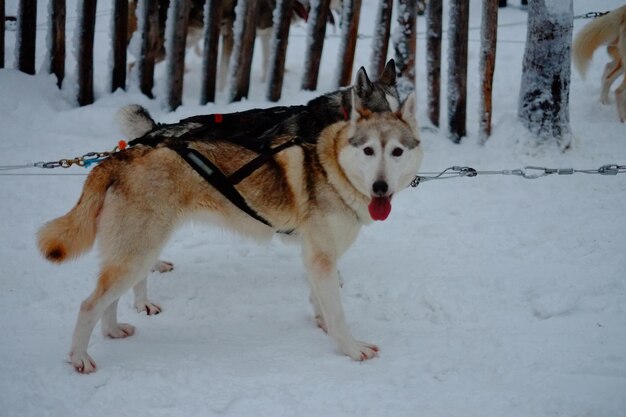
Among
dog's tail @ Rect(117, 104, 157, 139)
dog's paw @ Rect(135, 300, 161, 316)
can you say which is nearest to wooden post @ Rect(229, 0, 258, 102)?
dog's tail @ Rect(117, 104, 157, 139)

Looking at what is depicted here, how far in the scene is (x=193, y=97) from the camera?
7.13m

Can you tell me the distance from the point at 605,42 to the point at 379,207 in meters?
5.22

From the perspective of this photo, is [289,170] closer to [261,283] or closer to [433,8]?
[261,283]

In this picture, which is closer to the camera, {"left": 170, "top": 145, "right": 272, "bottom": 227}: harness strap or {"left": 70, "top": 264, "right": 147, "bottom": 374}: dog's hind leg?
{"left": 70, "top": 264, "right": 147, "bottom": 374}: dog's hind leg

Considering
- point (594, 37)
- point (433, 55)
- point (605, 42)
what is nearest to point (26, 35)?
point (433, 55)

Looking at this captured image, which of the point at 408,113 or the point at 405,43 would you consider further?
the point at 405,43

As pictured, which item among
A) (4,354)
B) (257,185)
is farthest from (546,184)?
(4,354)

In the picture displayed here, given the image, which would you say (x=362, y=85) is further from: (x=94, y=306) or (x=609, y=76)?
(x=609, y=76)

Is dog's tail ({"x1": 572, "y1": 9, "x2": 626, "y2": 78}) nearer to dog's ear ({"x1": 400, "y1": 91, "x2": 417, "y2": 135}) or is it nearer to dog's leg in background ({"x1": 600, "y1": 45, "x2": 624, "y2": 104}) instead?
dog's leg in background ({"x1": 600, "y1": 45, "x2": 624, "y2": 104})

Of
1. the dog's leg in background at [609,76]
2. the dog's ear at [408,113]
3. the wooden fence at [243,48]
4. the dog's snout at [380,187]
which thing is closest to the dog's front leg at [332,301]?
the dog's snout at [380,187]

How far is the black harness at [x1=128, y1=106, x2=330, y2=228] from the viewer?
332 centimetres

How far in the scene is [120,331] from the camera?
3545mm

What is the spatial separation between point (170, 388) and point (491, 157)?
414 cm

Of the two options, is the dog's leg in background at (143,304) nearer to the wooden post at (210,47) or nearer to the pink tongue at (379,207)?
the pink tongue at (379,207)
